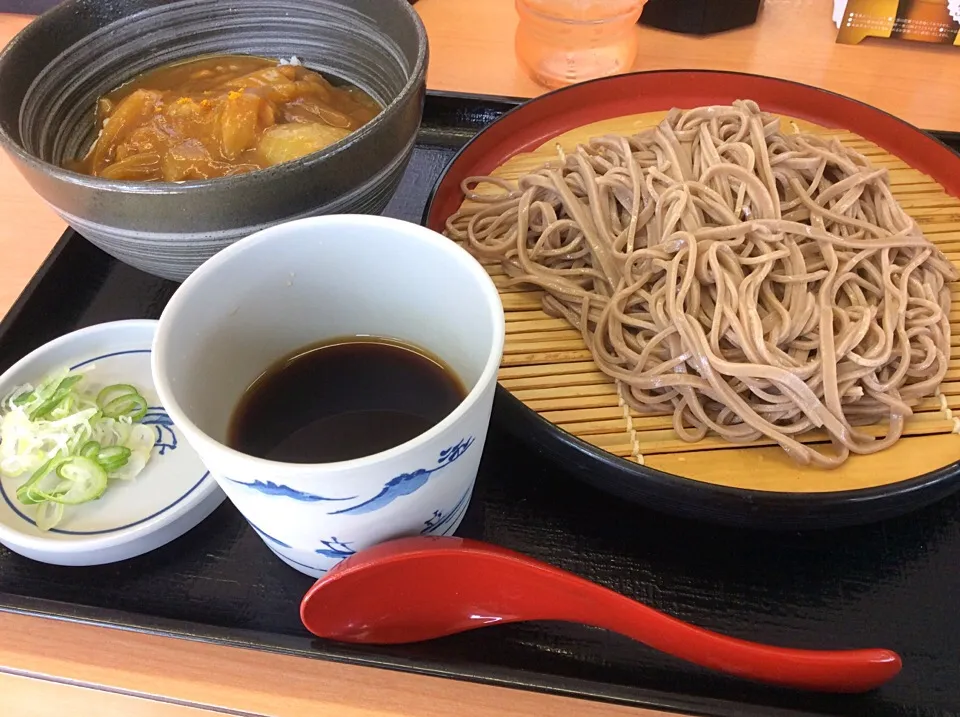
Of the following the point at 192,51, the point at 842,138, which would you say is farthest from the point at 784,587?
the point at 192,51

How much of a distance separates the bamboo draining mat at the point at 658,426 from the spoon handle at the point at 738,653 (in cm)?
17

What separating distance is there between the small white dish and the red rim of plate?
47 centimetres

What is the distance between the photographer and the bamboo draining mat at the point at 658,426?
80 centimetres

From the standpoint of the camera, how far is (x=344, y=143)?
0.82 metres

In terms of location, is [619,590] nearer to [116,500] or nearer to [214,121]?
[116,500]

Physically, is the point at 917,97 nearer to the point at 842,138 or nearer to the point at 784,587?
the point at 842,138

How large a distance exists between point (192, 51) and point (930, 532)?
122 cm

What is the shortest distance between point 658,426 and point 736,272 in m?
0.26

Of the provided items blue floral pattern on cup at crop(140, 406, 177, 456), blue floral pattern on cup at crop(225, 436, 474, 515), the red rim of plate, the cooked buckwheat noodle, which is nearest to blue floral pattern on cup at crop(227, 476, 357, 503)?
blue floral pattern on cup at crop(225, 436, 474, 515)

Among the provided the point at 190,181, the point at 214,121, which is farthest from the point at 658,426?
the point at 214,121

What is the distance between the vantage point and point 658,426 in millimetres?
863

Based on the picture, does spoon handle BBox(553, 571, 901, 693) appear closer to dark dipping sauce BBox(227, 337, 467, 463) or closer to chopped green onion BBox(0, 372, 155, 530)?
dark dipping sauce BBox(227, 337, 467, 463)

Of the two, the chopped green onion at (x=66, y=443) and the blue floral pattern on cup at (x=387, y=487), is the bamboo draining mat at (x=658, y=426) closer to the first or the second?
the blue floral pattern on cup at (x=387, y=487)

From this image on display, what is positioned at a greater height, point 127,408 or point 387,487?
point 387,487
